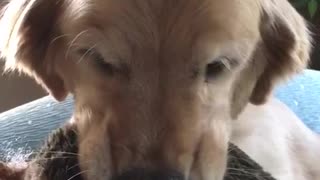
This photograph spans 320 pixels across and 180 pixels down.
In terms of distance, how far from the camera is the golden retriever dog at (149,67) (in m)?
1.12

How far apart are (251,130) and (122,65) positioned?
48 cm

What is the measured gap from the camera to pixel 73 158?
1207 millimetres

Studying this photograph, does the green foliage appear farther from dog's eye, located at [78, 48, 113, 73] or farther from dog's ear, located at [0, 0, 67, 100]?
dog's eye, located at [78, 48, 113, 73]

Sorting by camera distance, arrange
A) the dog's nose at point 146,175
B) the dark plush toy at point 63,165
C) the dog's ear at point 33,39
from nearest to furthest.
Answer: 1. the dog's nose at point 146,175
2. the dark plush toy at point 63,165
3. the dog's ear at point 33,39

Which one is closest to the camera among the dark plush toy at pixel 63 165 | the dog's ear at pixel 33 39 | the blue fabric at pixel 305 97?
the dark plush toy at pixel 63 165

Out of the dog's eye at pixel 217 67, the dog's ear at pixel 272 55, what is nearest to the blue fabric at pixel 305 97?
the dog's ear at pixel 272 55

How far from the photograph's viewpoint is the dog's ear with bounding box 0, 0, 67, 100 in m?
1.32

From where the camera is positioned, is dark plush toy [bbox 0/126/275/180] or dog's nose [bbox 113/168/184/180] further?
dark plush toy [bbox 0/126/275/180]

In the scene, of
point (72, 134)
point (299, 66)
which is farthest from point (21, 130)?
point (299, 66)

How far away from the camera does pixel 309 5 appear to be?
2.57 m

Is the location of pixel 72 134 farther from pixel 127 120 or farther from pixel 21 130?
pixel 21 130

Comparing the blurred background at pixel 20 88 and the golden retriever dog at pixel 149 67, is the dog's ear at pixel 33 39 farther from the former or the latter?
the blurred background at pixel 20 88

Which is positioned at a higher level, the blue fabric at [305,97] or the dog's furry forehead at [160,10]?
the dog's furry forehead at [160,10]

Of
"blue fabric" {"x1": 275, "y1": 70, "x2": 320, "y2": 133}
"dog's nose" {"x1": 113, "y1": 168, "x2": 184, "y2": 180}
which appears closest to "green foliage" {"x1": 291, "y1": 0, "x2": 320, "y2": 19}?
"blue fabric" {"x1": 275, "y1": 70, "x2": 320, "y2": 133}
